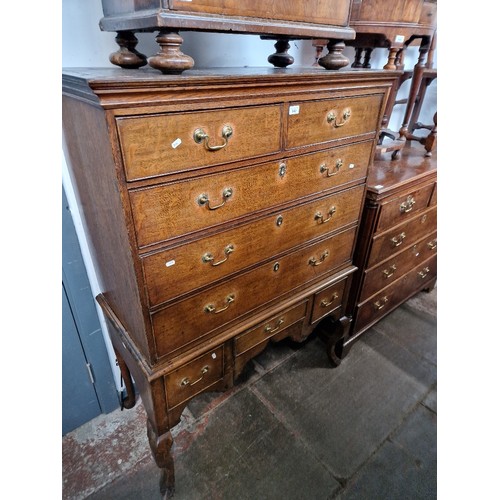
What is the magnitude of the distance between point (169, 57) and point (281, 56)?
26.4 inches

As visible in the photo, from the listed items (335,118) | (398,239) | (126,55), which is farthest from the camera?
(398,239)

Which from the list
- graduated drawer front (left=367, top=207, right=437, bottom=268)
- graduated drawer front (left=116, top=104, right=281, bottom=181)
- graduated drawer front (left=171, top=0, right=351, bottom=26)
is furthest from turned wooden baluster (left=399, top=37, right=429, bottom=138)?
graduated drawer front (left=116, top=104, right=281, bottom=181)

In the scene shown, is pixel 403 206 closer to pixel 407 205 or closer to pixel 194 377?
pixel 407 205

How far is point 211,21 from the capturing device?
83 centimetres

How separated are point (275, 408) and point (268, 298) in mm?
803

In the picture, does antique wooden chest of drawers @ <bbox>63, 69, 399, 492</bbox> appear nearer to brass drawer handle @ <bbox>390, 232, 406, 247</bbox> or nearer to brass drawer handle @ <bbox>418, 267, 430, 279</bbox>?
brass drawer handle @ <bbox>390, 232, 406, 247</bbox>

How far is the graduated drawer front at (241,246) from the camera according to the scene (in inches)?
39.5

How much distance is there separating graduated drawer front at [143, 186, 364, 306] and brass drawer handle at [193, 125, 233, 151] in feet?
0.89

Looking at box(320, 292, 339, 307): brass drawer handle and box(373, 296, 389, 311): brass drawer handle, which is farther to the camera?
box(373, 296, 389, 311): brass drawer handle

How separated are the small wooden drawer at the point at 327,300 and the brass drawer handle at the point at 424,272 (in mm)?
933

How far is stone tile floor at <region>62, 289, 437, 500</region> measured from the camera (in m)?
1.51

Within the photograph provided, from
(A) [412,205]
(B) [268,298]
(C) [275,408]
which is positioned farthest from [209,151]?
(C) [275,408]

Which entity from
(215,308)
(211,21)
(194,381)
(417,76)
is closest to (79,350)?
(194,381)

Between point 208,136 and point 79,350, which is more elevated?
point 208,136
